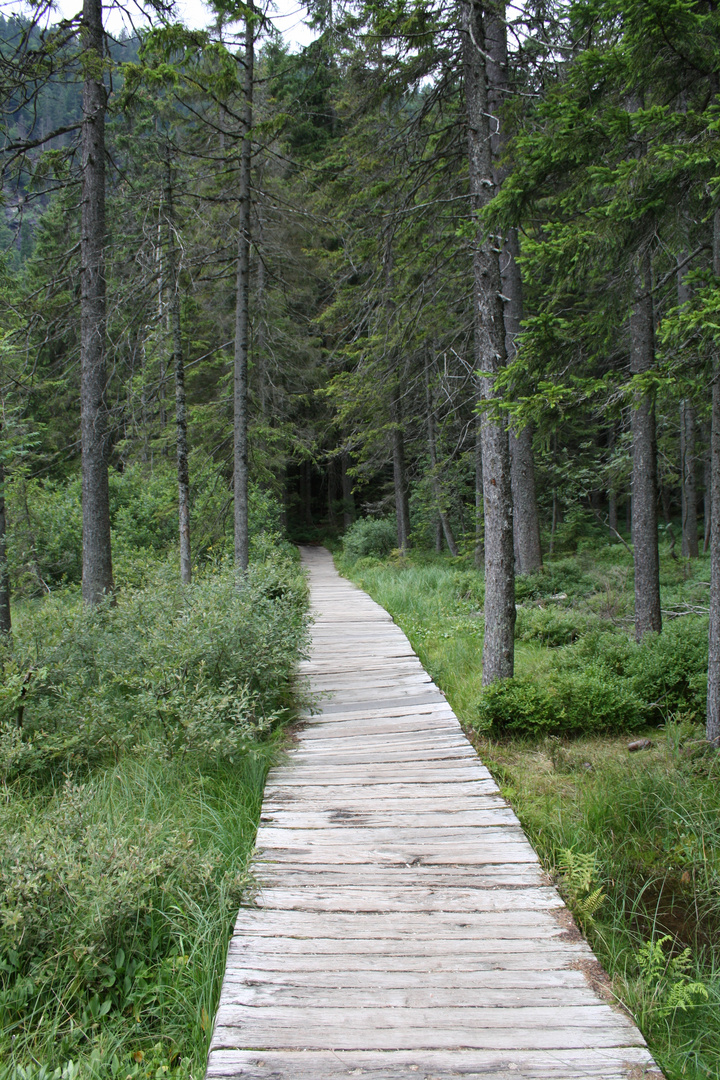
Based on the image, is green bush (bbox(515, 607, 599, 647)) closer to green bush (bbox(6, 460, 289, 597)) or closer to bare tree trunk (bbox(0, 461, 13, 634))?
green bush (bbox(6, 460, 289, 597))

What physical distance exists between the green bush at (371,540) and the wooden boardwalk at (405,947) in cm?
1584

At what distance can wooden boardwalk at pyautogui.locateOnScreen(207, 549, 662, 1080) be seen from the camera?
218cm

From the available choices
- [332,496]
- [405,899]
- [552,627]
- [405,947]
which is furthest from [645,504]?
[332,496]

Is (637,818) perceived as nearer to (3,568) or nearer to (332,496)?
(3,568)

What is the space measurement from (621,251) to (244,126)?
8.96 meters

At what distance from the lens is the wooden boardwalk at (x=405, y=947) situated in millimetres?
2184

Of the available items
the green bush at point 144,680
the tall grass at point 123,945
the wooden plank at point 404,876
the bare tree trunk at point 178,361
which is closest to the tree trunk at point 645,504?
the green bush at point 144,680

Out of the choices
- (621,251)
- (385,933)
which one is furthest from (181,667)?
(621,251)

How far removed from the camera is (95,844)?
3014 millimetres

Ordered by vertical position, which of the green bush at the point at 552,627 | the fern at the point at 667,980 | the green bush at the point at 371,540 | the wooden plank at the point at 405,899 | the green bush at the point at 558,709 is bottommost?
the fern at the point at 667,980

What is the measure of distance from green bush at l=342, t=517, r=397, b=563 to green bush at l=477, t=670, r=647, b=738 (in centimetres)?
1487

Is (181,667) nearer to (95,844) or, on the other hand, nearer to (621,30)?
(95,844)

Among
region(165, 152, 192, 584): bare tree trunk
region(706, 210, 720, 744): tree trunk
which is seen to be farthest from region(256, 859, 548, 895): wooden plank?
region(165, 152, 192, 584): bare tree trunk

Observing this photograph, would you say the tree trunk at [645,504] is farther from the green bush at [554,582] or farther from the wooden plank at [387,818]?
the wooden plank at [387,818]
